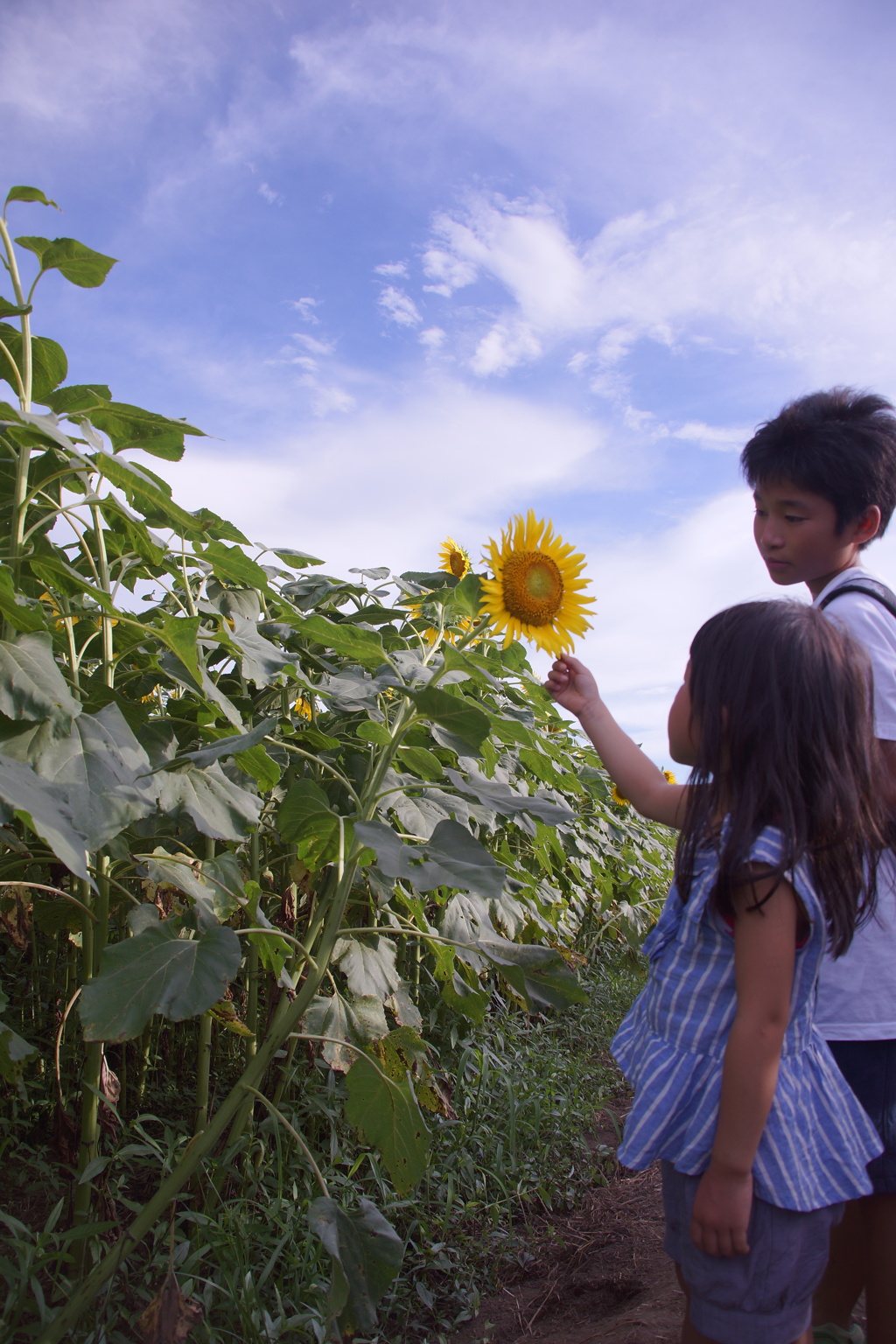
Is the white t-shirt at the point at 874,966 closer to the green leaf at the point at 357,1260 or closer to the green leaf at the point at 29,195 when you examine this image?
the green leaf at the point at 357,1260

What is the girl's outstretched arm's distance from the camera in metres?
1.44

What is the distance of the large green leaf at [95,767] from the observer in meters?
1.18

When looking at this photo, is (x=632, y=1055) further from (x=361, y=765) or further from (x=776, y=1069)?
(x=361, y=765)

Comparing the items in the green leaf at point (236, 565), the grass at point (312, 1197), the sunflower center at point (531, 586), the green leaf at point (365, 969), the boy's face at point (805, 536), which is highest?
the boy's face at point (805, 536)

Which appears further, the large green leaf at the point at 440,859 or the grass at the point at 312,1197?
the grass at the point at 312,1197

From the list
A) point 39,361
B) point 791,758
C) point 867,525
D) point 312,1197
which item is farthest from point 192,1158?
point 867,525

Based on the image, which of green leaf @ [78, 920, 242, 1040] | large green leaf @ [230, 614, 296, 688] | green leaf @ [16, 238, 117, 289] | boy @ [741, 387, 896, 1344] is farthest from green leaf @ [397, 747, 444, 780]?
green leaf @ [16, 238, 117, 289]

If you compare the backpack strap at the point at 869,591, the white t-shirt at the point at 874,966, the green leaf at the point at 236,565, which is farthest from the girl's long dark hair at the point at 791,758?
the green leaf at the point at 236,565

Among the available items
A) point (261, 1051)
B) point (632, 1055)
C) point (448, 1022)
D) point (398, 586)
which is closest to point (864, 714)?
point (632, 1055)

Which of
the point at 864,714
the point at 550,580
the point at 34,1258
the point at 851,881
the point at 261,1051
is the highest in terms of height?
the point at 550,580

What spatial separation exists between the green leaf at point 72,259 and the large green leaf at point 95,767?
2.38 feet

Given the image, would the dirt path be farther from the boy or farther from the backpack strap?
the backpack strap

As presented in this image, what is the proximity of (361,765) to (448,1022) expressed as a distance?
4.64 feet

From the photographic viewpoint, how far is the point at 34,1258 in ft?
5.23
